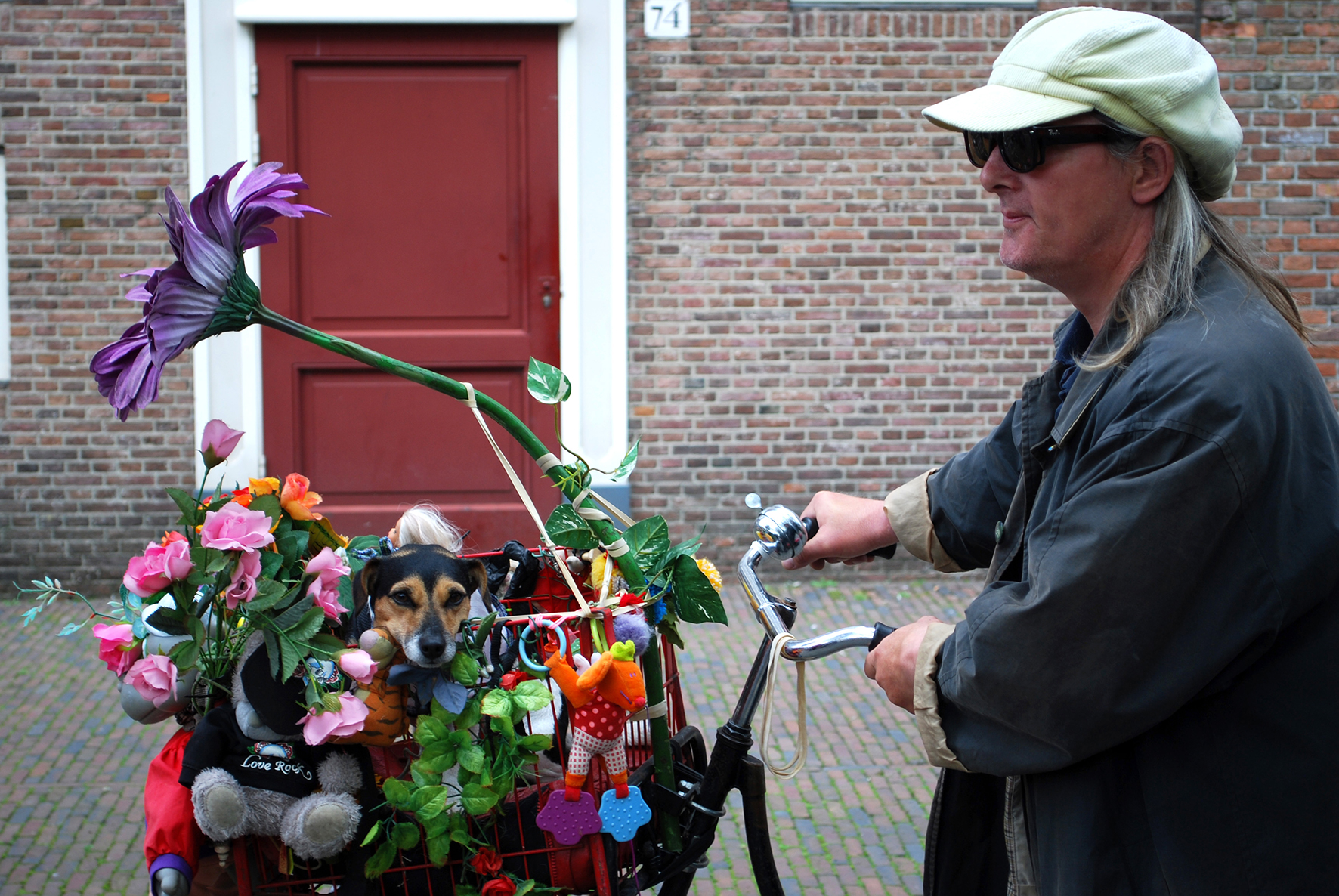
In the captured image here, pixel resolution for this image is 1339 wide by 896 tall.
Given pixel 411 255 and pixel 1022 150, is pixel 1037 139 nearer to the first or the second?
pixel 1022 150

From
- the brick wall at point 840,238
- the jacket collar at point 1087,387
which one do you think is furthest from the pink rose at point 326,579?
the brick wall at point 840,238

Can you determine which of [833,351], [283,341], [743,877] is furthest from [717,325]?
[743,877]

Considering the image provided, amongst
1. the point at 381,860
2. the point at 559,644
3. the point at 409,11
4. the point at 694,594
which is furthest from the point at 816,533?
the point at 409,11

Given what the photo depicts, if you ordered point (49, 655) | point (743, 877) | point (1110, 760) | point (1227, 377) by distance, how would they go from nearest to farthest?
point (1227, 377) < point (1110, 760) < point (743, 877) < point (49, 655)

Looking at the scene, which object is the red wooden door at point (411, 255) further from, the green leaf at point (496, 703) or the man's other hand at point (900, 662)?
the man's other hand at point (900, 662)

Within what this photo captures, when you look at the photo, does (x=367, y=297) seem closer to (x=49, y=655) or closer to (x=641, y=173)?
(x=641, y=173)

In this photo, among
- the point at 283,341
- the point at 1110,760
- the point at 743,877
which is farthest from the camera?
the point at 283,341

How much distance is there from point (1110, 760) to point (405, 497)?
5.45 metres

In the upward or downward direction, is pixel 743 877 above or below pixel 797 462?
below

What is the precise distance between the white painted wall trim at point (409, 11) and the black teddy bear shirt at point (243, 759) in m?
4.97

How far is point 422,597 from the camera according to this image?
209cm

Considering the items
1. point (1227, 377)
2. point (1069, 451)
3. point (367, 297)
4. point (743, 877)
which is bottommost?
point (743, 877)

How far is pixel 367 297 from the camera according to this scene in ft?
21.4

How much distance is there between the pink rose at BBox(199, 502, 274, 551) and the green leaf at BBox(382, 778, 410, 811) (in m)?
0.46
